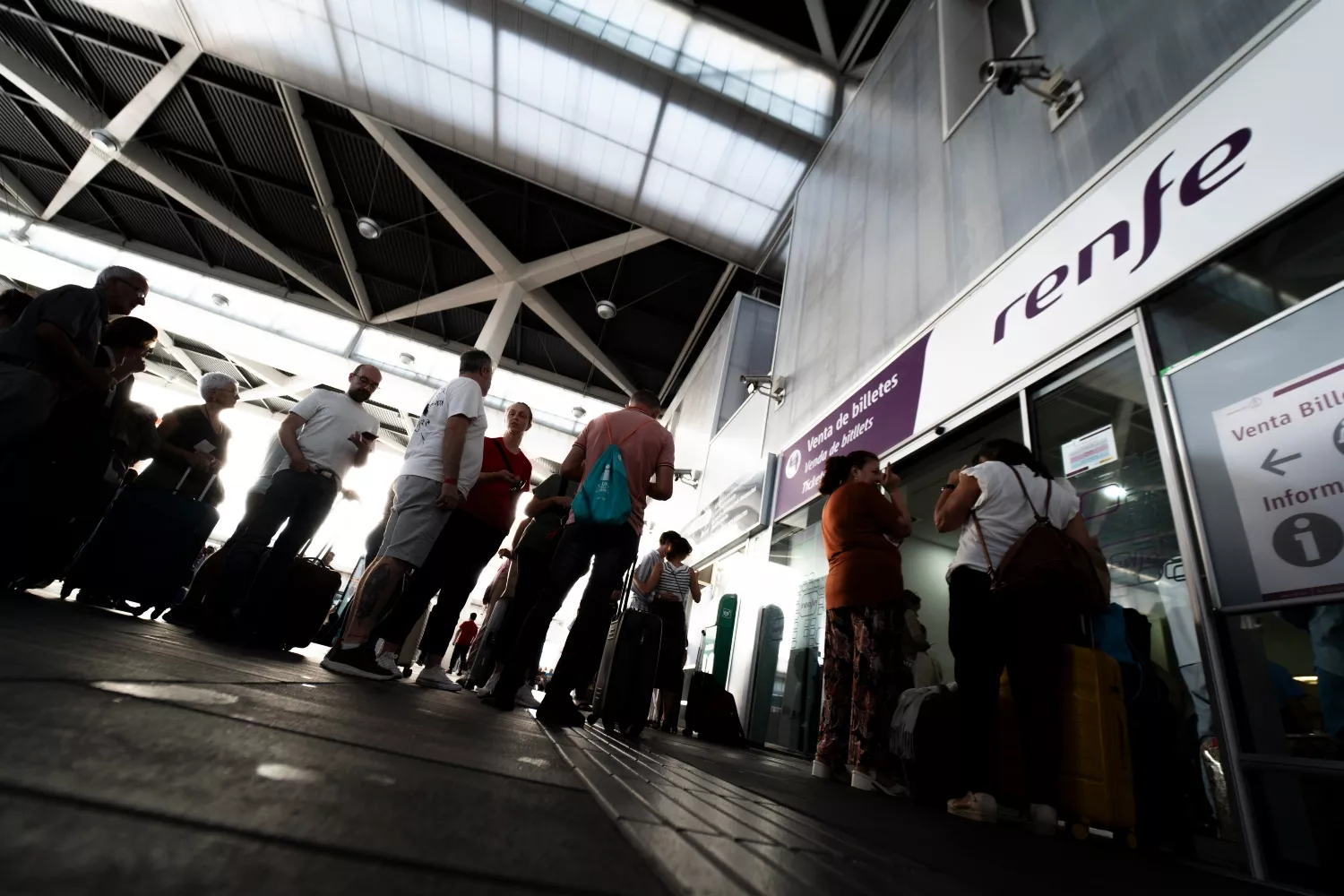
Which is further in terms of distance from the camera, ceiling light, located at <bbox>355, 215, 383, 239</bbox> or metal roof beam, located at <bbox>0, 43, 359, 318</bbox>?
ceiling light, located at <bbox>355, 215, 383, 239</bbox>

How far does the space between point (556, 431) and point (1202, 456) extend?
15.3 metres

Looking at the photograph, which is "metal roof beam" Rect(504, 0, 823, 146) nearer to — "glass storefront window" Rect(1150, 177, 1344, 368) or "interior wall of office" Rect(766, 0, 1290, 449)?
"interior wall of office" Rect(766, 0, 1290, 449)

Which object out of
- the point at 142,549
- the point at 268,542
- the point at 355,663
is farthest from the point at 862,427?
the point at 142,549

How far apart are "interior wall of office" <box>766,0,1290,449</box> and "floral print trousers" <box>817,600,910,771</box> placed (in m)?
2.38

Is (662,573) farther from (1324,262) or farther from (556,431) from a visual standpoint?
(556,431)

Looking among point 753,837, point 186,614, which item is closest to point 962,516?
point 753,837

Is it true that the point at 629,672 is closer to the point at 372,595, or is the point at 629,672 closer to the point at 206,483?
the point at 372,595

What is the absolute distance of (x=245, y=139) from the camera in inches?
457

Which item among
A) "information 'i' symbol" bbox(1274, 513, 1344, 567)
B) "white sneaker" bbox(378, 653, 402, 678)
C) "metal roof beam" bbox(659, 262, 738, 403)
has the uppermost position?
"metal roof beam" bbox(659, 262, 738, 403)

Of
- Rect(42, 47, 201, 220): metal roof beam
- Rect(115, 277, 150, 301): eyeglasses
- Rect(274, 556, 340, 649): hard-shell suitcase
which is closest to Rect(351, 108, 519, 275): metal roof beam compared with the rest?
Rect(42, 47, 201, 220): metal roof beam

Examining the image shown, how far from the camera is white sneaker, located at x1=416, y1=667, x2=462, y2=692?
353 cm

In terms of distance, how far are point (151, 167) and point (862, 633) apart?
1481 cm

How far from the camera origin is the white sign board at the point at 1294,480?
1887 mm

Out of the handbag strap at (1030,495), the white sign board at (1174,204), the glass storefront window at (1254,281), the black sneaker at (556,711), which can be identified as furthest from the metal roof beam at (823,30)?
the black sneaker at (556,711)
